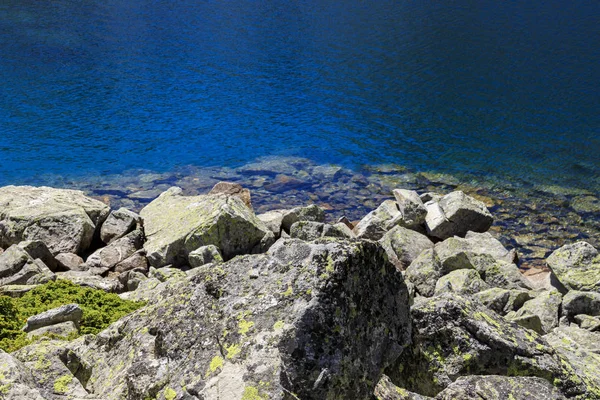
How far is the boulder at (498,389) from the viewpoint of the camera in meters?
6.90

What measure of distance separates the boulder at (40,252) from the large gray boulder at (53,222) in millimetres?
945

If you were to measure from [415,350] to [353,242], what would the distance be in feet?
6.88

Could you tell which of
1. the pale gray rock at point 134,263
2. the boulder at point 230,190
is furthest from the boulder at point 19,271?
the boulder at point 230,190

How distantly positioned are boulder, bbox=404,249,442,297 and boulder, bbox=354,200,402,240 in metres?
4.33

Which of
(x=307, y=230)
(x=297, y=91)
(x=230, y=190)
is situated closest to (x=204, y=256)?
(x=307, y=230)

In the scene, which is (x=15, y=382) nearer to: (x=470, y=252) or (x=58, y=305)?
(x=58, y=305)

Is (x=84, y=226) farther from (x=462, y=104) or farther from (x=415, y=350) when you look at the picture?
(x=462, y=104)

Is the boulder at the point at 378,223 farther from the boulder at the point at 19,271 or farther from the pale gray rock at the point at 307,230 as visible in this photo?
the boulder at the point at 19,271

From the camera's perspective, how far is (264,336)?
6.11m

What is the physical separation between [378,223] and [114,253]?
33.7 feet

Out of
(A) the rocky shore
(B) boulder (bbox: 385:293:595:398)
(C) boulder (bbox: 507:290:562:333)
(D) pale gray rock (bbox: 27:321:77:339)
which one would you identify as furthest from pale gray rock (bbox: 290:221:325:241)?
(B) boulder (bbox: 385:293:595:398)

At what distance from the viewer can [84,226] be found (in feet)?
62.3

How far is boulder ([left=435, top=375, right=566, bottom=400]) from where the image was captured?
690cm

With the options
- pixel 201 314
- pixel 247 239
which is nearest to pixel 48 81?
pixel 247 239
